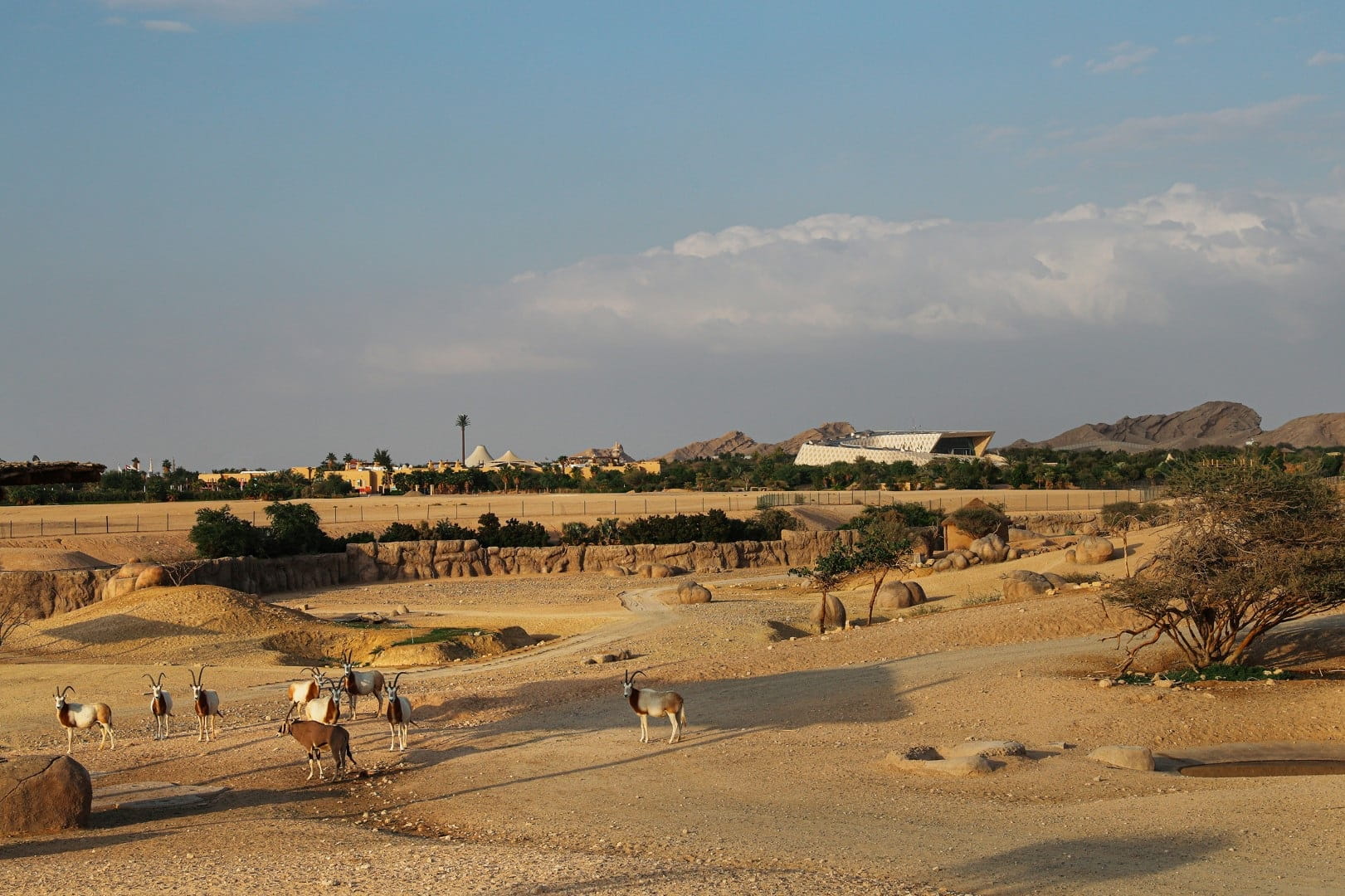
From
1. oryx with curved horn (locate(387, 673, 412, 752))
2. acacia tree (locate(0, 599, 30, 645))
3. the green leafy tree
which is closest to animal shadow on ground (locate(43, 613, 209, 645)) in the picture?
acacia tree (locate(0, 599, 30, 645))

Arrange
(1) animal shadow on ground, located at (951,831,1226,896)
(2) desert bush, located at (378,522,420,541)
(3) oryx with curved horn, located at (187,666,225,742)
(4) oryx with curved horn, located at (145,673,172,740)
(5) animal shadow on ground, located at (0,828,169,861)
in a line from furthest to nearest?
(2) desert bush, located at (378,522,420,541), (4) oryx with curved horn, located at (145,673,172,740), (3) oryx with curved horn, located at (187,666,225,742), (5) animal shadow on ground, located at (0,828,169,861), (1) animal shadow on ground, located at (951,831,1226,896)

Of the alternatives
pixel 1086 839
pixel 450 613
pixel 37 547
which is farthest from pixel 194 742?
pixel 37 547

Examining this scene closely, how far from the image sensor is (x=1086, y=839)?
45.1ft

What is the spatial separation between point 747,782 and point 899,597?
2336 cm

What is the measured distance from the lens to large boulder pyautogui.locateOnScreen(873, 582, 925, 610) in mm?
39281

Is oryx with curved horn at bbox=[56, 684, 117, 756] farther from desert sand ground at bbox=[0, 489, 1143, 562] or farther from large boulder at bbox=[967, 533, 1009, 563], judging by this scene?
desert sand ground at bbox=[0, 489, 1143, 562]

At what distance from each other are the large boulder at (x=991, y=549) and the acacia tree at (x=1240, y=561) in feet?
74.8

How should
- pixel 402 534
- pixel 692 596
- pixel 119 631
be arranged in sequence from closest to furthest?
1. pixel 119 631
2. pixel 692 596
3. pixel 402 534

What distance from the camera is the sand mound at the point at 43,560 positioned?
4966cm

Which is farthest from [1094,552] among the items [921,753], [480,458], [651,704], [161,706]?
[480,458]

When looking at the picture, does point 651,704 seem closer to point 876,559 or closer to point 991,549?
point 876,559

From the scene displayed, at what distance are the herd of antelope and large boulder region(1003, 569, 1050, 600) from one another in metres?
17.4

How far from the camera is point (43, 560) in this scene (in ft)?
167

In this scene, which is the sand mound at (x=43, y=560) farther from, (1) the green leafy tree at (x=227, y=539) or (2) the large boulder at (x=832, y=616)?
(2) the large boulder at (x=832, y=616)
